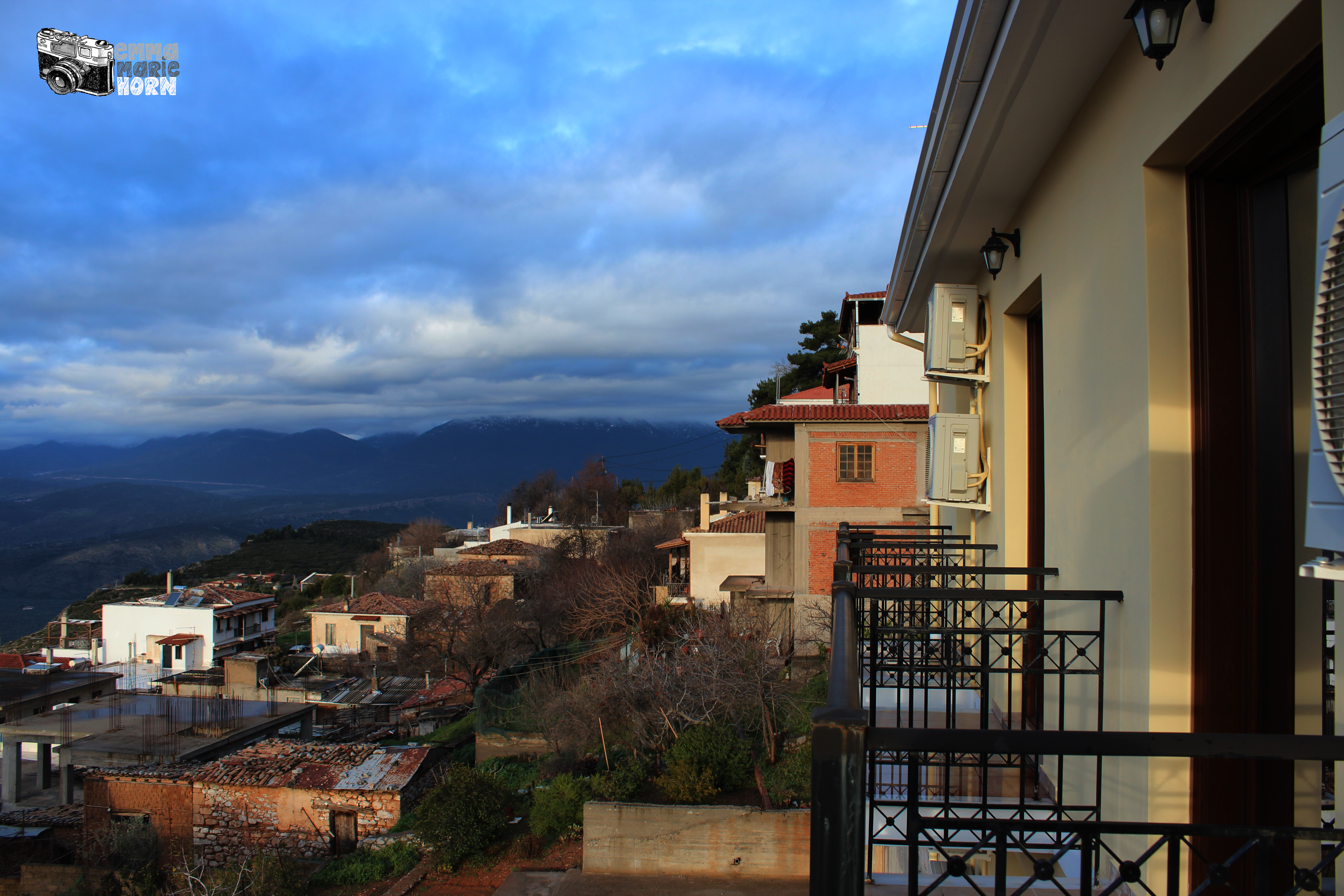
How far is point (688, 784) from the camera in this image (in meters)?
13.8

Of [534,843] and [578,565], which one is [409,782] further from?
[578,565]

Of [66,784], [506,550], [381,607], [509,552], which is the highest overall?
[506,550]

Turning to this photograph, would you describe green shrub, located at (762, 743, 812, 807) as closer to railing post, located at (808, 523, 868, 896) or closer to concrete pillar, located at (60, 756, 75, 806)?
railing post, located at (808, 523, 868, 896)

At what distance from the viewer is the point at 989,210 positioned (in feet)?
17.0

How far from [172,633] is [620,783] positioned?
38.0 metres

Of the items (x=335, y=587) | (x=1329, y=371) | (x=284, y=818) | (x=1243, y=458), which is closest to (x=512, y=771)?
(x=284, y=818)

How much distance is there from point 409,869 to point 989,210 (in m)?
16.4

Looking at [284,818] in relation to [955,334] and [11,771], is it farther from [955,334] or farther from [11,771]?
[955,334]

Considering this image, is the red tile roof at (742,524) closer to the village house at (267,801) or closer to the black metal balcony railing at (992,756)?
the village house at (267,801)

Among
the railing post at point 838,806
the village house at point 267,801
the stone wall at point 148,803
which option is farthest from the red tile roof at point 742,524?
the railing post at point 838,806

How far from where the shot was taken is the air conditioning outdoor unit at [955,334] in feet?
19.9

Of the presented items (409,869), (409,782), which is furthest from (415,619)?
(409,869)

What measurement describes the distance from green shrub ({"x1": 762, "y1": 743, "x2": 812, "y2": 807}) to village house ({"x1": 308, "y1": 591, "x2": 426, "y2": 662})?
90.5 ft

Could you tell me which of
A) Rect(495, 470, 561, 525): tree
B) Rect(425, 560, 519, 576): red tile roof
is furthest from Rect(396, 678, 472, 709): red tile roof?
Rect(495, 470, 561, 525): tree
